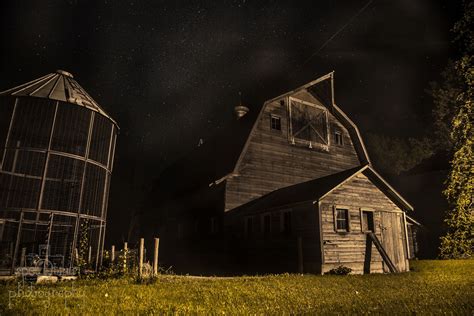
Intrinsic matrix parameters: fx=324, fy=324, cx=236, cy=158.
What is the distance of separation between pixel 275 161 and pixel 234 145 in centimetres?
300

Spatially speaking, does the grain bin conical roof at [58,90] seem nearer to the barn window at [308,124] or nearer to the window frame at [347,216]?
the barn window at [308,124]

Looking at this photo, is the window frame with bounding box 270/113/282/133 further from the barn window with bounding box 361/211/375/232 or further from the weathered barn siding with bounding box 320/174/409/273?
the barn window with bounding box 361/211/375/232

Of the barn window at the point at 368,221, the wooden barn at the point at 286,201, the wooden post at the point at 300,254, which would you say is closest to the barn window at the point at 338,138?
the wooden barn at the point at 286,201

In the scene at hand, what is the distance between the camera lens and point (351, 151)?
25422 millimetres

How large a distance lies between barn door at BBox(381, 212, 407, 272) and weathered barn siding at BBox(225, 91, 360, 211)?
6.54 meters

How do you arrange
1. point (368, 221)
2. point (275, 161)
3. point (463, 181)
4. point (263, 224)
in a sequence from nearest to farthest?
point (463, 181) < point (368, 221) < point (263, 224) < point (275, 161)

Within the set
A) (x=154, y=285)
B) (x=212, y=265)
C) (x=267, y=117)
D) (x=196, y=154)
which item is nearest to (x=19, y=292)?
(x=154, y=285)

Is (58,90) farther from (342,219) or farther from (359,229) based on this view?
(359,229)

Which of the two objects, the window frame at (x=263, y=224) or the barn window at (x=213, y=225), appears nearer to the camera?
the window frame at (x=263, y=224)

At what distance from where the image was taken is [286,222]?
55.3 feet

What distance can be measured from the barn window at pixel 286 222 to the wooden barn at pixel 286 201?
52 mm

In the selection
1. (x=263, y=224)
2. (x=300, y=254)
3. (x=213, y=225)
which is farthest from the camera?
(x=213, y=225)

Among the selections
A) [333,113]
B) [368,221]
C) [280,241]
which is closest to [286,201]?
[280,241]

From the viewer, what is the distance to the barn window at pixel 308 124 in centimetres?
2294
